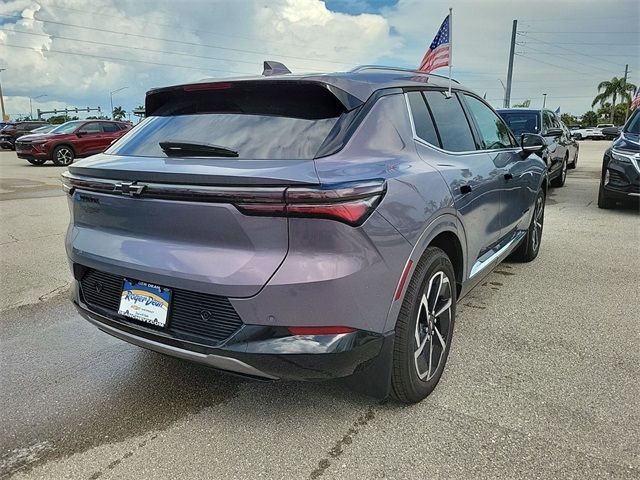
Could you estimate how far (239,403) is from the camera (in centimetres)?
271

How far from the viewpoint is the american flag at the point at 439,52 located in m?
8.34

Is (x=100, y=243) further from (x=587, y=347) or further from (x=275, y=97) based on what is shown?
(x=587, y=347)

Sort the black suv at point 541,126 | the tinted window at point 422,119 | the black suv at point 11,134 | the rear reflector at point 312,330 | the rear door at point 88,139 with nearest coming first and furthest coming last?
the rear reflector at point 312,330
the tinted window at point 422,119
the black suv at point 541,126
the rear door at point 88,139
the black suv at point 11,134

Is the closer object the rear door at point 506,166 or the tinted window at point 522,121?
the rear door at point 506,166

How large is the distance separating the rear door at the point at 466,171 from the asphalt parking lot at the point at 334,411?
2.30 feet

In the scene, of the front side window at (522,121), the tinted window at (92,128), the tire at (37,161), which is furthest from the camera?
the tinted window at (92,128)

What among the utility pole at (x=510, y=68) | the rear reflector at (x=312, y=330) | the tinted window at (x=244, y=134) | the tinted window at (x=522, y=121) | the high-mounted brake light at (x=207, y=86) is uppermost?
the utility pole at (x=510, y=68)

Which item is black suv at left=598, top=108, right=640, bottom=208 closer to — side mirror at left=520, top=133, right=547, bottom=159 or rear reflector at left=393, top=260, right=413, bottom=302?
side mirror at left=520, top=133, right=547, bottom=159

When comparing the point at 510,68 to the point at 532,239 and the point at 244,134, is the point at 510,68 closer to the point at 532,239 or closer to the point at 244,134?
the point at 532,239

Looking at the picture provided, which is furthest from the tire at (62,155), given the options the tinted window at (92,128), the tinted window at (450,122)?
the tinted window at (450,122)

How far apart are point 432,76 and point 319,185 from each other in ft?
6.06

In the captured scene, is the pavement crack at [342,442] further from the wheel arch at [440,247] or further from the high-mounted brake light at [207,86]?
the high-mounted brake light at [207,86]

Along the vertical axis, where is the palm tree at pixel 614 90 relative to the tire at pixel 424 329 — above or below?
above

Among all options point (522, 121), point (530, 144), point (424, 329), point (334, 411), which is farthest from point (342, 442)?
point (522, 121)
